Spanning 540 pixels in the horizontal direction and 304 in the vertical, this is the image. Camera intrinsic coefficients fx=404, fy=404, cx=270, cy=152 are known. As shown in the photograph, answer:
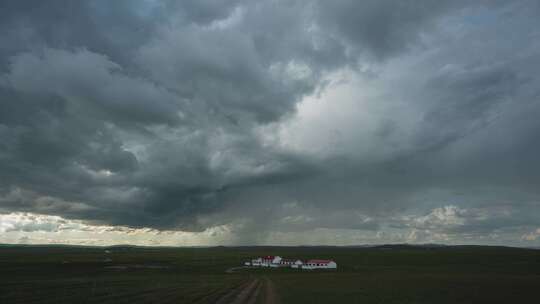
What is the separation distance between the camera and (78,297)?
1759 inches

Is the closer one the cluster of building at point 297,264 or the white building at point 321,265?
the white building at point 321,265

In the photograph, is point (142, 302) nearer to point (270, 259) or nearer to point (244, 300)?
point (244, 300)

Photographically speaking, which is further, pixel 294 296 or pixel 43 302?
pixel 294 296

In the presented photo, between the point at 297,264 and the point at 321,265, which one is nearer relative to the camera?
the point at 321,265

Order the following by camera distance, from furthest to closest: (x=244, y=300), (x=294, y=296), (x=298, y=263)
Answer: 1. (x=298, y=263)
2. (x=294, y=296)
3. (x=244, y=300)

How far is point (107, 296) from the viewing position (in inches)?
1799

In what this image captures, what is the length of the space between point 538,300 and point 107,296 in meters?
50.6

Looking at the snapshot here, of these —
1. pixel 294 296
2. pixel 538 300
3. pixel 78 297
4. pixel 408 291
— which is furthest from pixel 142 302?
pixel 538 300

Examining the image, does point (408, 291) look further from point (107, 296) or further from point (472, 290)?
point (107, 296)

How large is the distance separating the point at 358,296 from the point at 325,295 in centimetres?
425

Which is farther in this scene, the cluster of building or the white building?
the cluster of building

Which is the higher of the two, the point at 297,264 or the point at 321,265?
the point at 321,265

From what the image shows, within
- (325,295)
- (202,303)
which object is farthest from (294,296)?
(202,303)

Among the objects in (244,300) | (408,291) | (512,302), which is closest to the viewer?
(244,300)
